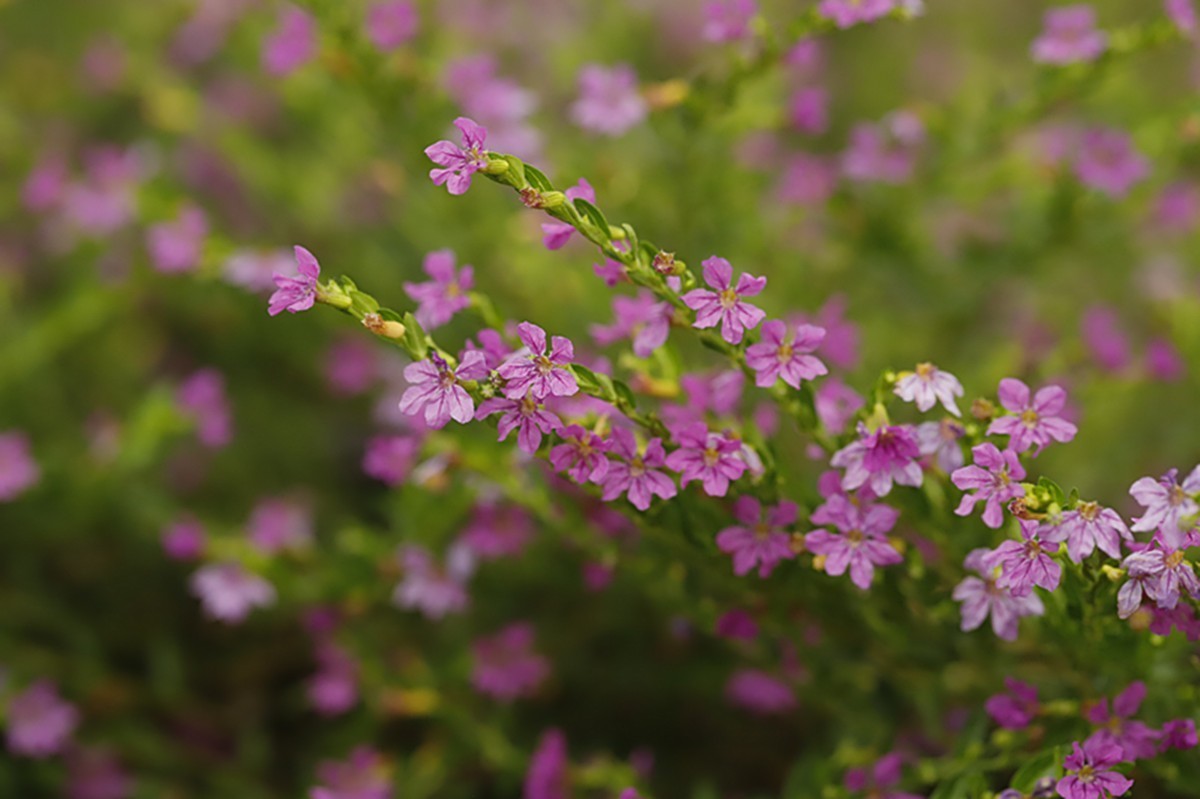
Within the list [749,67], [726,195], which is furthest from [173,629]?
[749,67]

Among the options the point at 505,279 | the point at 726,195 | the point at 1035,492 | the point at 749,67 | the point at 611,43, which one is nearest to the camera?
the point at 1035,492

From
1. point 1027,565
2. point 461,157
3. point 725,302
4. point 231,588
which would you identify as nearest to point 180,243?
point 231,588

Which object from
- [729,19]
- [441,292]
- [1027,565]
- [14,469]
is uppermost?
[729,19]

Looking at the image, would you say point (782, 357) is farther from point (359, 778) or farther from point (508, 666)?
point (359, 778)

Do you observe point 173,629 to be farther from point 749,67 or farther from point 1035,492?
point 1035,492

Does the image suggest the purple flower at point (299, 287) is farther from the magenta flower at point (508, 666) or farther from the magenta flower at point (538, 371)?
the magenta flower at point (508, 666)

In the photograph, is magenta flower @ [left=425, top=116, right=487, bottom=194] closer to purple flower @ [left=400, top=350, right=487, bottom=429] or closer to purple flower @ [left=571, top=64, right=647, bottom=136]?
purple flower @ [left=400, top=350, right=487, bottom=429]

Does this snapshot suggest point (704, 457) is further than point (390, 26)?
No

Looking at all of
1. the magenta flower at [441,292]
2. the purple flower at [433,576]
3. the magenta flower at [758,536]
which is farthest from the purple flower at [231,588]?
the magenta flower at [758,536]
